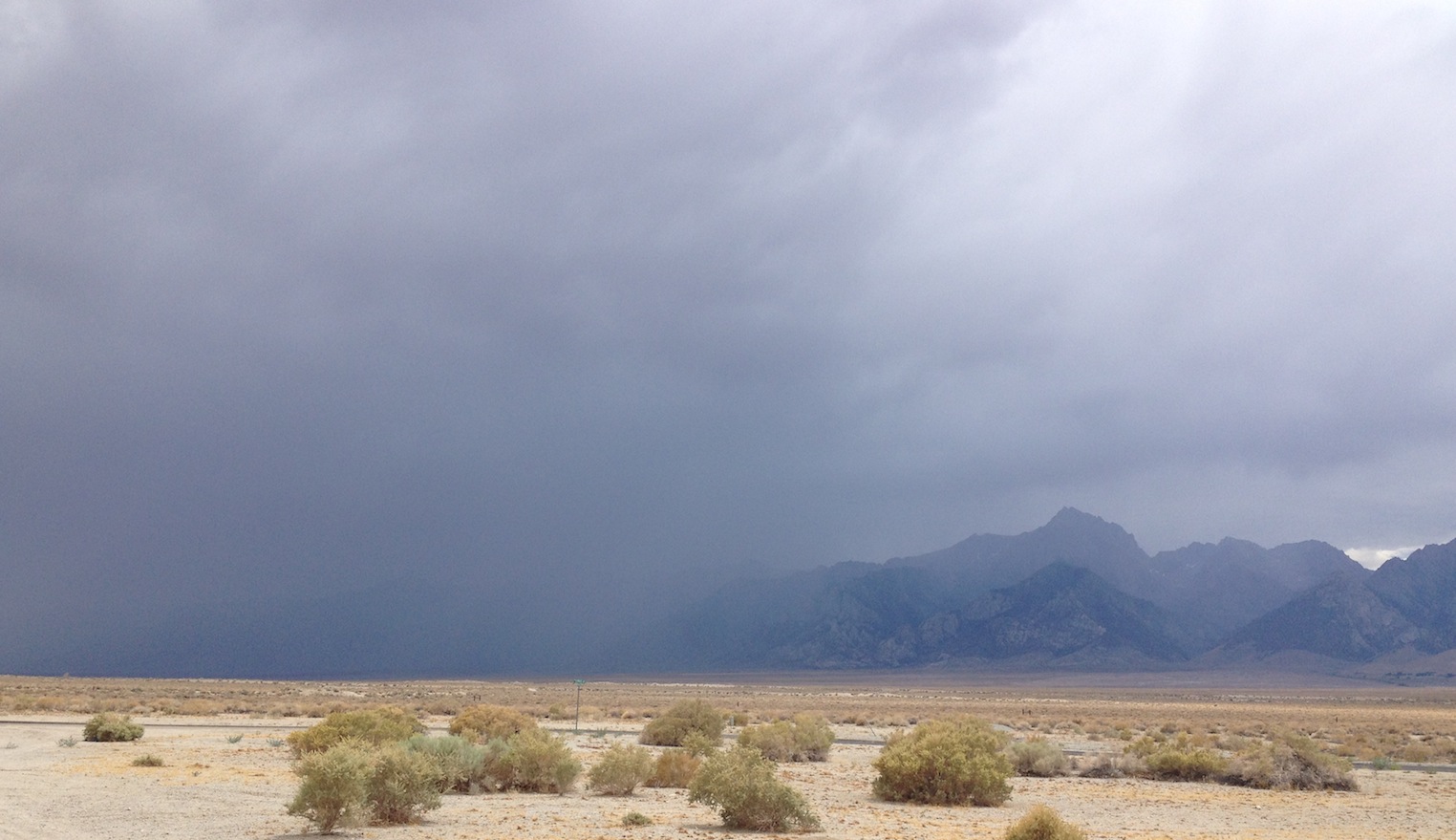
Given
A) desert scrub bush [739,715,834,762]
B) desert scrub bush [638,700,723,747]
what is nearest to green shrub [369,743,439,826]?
desert scrub bush [739,715,834,762]

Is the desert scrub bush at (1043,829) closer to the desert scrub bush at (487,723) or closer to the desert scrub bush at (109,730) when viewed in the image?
the desert scrub bush at (487,723)

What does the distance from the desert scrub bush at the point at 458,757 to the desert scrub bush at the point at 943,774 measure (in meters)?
10.0

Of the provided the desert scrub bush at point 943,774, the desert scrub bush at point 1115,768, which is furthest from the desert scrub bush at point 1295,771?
the desert scrub bush at point 943,774

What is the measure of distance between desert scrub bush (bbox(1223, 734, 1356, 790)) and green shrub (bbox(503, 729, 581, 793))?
68.3 ft

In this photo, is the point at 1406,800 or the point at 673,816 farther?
the point at 1406,800

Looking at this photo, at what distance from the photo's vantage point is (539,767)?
25.2 m

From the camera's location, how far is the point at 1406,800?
2855 cm

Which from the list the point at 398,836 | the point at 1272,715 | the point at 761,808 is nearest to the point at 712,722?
the point at 761,808

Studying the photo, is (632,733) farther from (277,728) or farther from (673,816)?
(673,816)

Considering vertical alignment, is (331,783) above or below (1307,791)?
above

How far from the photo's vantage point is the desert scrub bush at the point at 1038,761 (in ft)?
110

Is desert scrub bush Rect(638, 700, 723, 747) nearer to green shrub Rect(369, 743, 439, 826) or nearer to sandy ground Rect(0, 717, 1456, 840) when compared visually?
sandy ground Rect(0, 717, 1456, 840)

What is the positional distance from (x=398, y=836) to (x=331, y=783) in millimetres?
1487

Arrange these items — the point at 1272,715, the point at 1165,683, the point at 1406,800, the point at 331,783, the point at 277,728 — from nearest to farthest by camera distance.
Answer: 1. the point at 331,783
2. the point at 1406,800
3. the point at 277,728
4. the point at 1272,715
5. the point at 1165,683
